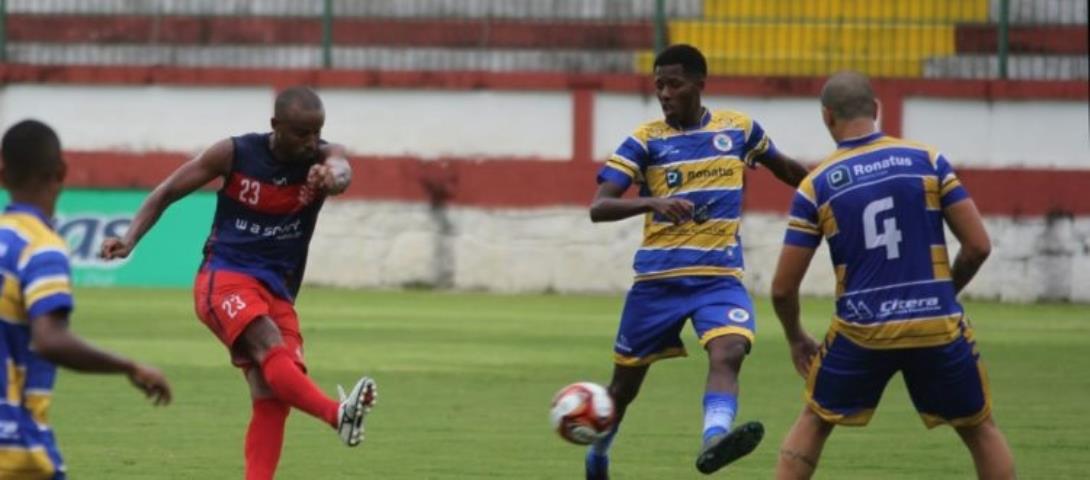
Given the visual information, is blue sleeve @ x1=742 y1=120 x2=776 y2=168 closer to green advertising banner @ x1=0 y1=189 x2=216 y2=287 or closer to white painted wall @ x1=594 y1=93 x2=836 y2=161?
white painted wall @ x1=594 y1=93 x2=836 y2=161

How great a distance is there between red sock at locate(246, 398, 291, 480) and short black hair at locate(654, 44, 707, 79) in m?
2.38

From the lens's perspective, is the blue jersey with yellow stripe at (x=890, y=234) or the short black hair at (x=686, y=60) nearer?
the blue jersey with yellow stripe at (x=890, y=234)

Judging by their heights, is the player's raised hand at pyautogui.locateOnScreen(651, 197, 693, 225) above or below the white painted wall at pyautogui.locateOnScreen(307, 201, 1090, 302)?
above

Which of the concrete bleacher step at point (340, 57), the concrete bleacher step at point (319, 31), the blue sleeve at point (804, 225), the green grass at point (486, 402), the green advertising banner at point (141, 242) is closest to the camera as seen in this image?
the blue sleeve at point (804, 225)

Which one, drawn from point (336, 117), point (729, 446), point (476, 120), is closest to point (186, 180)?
point (729, 446)

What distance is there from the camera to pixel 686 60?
413 inches

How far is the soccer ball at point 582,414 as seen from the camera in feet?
33.4

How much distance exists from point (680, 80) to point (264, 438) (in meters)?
2.54

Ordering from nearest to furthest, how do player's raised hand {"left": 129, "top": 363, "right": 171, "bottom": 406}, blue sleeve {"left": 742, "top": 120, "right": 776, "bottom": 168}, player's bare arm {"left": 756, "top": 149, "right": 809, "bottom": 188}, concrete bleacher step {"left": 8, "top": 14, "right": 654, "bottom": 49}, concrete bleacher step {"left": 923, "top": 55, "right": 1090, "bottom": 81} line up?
1. player's raised hand {"left": 129, "top": 363, "right": 171, "bottom": 406}
2. blue sleeve {"left": 742, "top": 120, "right": 776, "bottom": 168}
3. player's bare arm {"left": 756, "top": 149, "right": 809, "bottom": 188}
4. concrete bleacher step {"left": 923, "top": 55, "right": 1090, "bottom": 81}
5. concrete bleacher step {"left": 8, "top": 14, "right": 654, "bottom": 49}

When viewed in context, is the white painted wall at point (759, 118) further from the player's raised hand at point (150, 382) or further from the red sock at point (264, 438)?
the player's raised hand at point (150, 382)

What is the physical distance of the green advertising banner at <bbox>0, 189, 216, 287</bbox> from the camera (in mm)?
27078

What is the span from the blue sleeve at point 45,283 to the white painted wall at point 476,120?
20.3 m

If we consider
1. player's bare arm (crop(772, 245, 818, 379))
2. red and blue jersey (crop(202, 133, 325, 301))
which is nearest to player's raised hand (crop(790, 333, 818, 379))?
player's bare arm (crop(772, 245, 818, 379))

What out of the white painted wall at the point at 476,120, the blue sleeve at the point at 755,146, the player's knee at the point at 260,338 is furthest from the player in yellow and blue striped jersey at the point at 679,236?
the white painted wall at the point at 476,120
